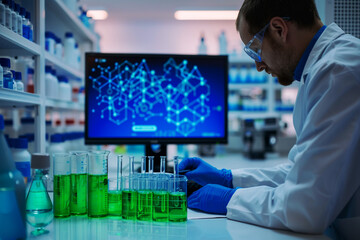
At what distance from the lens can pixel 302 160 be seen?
75cm

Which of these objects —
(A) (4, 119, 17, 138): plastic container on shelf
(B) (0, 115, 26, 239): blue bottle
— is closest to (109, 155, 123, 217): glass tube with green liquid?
(B) (0, 115, 26, 239): blue bottle

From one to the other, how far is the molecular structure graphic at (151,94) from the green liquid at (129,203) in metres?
0.67

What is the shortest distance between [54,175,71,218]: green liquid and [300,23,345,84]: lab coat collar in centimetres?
80

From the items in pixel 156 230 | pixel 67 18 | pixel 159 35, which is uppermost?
pixel 159 35

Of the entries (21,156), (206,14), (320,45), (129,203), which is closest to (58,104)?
(21,156)

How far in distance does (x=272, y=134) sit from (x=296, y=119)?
1.98m

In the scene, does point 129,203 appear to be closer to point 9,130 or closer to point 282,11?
point 282,11

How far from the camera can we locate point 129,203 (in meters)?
0.86

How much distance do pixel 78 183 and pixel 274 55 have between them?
76 cm

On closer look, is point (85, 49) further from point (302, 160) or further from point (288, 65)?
point (302, 160)

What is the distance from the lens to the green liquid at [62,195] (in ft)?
2.81

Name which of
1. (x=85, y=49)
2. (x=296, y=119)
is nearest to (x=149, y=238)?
(x=296, y=119)

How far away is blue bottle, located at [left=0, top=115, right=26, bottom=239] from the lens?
663mm

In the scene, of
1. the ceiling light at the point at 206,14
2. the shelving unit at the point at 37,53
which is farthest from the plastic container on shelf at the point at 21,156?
the ceiling light at the point at 206,14
